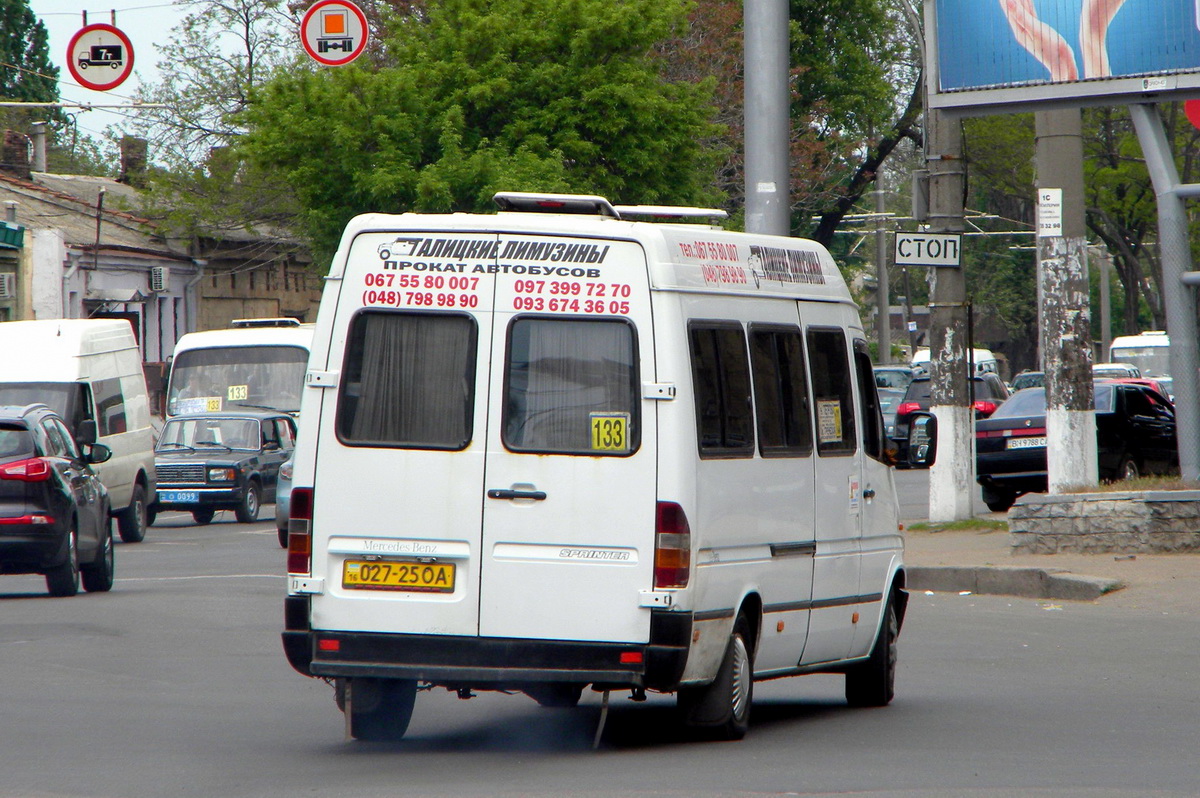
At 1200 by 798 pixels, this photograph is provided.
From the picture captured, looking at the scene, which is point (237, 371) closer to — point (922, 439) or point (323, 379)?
point (922, 439)

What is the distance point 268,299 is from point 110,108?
34.3 meters

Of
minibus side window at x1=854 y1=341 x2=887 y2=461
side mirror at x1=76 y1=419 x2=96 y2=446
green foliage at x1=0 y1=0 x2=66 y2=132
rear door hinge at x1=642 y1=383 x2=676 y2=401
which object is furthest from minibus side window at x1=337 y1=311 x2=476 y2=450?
green foliage at x1=0 y1=0 x2=66 y2=132

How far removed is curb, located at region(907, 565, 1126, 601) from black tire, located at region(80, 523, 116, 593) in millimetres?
7028

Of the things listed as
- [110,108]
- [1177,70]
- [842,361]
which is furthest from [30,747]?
[110,108]

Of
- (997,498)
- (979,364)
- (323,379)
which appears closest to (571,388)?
(323,379)

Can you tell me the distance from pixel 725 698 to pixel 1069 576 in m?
7.73

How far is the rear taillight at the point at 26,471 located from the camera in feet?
51.1

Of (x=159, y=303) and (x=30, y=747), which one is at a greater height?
(x=159, y=303)

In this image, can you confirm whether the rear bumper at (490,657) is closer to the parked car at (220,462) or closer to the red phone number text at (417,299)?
the red phone number text at (417,299)

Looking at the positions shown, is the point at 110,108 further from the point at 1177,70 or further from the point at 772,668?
the point at 772,668

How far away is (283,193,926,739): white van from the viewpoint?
7.66m

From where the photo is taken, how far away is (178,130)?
49219mm

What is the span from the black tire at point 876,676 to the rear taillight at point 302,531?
3.24 m

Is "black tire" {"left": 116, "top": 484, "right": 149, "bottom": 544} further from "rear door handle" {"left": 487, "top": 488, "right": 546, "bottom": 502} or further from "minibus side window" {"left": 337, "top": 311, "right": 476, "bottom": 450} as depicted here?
"rear door handle" {"left": 487, "top": 488, "right": 546, "bottom": 502}
